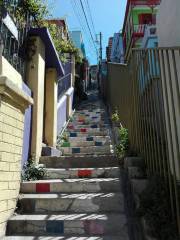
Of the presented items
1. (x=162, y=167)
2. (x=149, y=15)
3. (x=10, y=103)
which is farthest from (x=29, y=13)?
(x=149, y=15)

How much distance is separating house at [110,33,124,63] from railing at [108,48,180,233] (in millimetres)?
20122

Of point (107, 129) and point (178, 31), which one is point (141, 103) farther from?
point (107, 129)

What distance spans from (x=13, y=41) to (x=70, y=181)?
7.67 feet

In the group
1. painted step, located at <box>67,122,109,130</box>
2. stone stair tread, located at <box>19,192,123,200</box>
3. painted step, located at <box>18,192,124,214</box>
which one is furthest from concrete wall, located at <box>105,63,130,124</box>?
painted step, located at <box>18,192,124,214</box>

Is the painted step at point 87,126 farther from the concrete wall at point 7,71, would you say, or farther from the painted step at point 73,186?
the painted step at point 73,186

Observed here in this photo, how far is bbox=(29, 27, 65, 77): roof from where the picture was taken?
590cm

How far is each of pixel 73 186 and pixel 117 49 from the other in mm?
23903

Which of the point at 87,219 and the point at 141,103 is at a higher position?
the point at 141,103

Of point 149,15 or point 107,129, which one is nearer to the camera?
point 107,129

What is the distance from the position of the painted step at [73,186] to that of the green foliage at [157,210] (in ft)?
2.76

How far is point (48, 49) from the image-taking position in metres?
6.57

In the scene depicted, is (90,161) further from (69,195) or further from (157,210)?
(157,210)

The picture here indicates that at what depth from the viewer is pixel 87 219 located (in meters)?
3.98

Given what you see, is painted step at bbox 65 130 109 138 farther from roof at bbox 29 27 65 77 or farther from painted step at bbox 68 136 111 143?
roof at bbox 29 27 65 77
